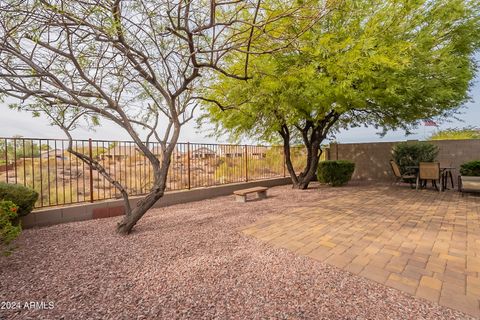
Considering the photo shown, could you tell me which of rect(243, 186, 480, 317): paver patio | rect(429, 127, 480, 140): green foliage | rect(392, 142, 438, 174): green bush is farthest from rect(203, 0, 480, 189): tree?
rect(429, 127, 480, 140): green foliage

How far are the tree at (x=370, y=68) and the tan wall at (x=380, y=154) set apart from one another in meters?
2.16

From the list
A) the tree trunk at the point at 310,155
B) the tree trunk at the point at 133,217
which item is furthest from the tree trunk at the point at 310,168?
the tree trunk at the point at 133,217

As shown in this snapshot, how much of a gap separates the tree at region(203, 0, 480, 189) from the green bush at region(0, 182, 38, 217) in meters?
3.84

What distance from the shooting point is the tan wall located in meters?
9.21

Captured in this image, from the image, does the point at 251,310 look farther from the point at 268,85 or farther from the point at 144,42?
the point at 268,85

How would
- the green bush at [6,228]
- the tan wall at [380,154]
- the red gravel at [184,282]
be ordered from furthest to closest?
1. the tan wall at [380,154]
2. the green bush at [6,228]
3. the red gravel at [184,282]

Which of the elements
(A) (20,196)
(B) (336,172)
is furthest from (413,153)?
(A) (20,196)

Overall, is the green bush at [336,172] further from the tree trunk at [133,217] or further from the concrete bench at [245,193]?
the tree trunk at [133,217]

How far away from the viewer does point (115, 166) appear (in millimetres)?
6539

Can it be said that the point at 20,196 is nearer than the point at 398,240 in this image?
No

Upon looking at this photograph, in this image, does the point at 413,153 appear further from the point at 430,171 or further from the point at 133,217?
the point at 133,217

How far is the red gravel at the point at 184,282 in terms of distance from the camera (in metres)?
1.99

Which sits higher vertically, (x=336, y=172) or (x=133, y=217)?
(x=336, y=172)

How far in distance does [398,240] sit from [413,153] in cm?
789
